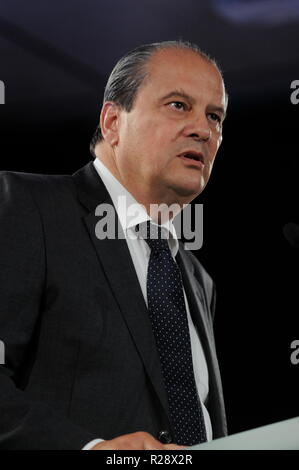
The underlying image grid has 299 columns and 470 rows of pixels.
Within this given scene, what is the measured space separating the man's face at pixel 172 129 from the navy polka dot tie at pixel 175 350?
0.19 meters

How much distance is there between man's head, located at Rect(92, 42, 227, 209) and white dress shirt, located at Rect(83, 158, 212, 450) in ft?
0.10

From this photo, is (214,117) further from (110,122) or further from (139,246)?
(139,246)

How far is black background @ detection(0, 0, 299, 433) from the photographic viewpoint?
2.33 meters

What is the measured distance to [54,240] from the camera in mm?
1010

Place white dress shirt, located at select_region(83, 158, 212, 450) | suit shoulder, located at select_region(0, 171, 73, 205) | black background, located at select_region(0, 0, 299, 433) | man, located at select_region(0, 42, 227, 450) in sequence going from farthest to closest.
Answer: black background, located at select_region(0, 0, 299, 433)
white dress shirt, located at select_region(83, 158, 212, 450)
suit shoulder, located at select_region(0, 171, 73, 205)
man, located at select_region(0, 42, 227, 450)

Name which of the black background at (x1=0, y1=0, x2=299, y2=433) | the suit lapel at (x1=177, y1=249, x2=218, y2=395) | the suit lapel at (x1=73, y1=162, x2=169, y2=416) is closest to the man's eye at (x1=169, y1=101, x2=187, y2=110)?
the suit lapel at (x1=73, y1=162, x2=169, y2=416)

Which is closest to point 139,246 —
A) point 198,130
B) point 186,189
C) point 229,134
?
point 186,189

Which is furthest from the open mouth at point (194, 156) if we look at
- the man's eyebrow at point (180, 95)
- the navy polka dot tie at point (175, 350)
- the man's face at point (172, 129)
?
the navy polka dot tie at point (175, 350)

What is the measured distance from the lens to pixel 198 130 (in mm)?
1212

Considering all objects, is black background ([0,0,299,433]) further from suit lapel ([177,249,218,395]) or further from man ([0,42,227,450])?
suit lapel ([177,249,218,395])

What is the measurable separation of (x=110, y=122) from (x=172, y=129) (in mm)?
194

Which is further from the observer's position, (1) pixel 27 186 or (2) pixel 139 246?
(2) pixel 139 246

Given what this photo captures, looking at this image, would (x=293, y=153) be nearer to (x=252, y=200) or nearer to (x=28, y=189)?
(x=252, y=200)
